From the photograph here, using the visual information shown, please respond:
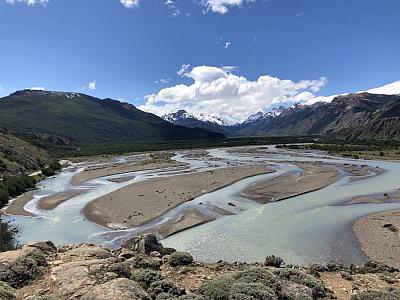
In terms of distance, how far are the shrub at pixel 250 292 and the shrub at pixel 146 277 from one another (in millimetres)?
3437

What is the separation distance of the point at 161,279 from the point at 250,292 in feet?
12.9

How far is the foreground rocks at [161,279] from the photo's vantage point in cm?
1499

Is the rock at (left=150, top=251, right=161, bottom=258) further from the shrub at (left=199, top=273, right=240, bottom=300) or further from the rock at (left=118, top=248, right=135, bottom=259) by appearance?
the shrub at (left=199, top=273, right=240, bottom=300)

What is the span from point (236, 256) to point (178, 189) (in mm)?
34041

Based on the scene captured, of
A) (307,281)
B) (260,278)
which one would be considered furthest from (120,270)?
(307,281)

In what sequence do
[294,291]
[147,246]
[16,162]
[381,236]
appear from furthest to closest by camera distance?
[16,162] → [381,236] → [147,246] → [294,291]

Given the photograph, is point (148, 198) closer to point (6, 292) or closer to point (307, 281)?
point (307, 281)

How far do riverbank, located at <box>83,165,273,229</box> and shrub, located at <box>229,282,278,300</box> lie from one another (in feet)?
90.1

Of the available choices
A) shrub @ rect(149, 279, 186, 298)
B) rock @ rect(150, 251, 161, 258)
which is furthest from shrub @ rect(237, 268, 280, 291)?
rock @ rect(150, 251, 161, 258)

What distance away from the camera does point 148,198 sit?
55781mm

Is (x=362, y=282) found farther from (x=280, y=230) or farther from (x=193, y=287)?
(x=280, y=230)

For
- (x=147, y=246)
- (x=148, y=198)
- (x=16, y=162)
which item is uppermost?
(x=16, y=162)

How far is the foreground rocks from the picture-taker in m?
15.0

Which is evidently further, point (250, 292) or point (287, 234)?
point (287, 234)
